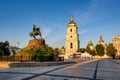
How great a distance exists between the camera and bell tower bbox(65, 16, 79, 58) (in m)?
124

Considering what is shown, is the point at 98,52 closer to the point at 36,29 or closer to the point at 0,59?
the point at 36,29

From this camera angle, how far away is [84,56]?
11000 centimetres

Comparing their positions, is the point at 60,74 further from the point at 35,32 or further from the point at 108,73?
the point at 35,32

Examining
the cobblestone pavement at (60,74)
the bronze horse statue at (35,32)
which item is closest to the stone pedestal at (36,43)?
the bronze horse statue at (35,32)

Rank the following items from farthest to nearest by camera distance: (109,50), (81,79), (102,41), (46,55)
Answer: (102,41) → (109,50) → (46,55) → (81,79)

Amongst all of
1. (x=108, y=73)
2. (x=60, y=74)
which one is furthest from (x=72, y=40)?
(x=60, y=74)

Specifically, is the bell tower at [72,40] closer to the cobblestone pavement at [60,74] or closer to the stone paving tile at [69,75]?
the cobblestone pavement at [60,74]

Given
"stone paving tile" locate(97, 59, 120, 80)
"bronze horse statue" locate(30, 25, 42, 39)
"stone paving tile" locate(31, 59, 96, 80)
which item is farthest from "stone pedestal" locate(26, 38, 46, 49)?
"stone paving tile" locate(31, 59, 96, 80)

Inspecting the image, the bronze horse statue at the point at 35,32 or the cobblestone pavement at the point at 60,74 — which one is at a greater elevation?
the bronze horse statue at the point at 35,32

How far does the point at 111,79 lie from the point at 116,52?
432ft

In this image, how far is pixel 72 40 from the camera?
12488cm

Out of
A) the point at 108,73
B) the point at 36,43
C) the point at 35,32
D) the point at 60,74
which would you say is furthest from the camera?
the point at 35,32

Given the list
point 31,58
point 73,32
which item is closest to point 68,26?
point 73,32

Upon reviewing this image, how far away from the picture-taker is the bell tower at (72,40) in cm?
12350
